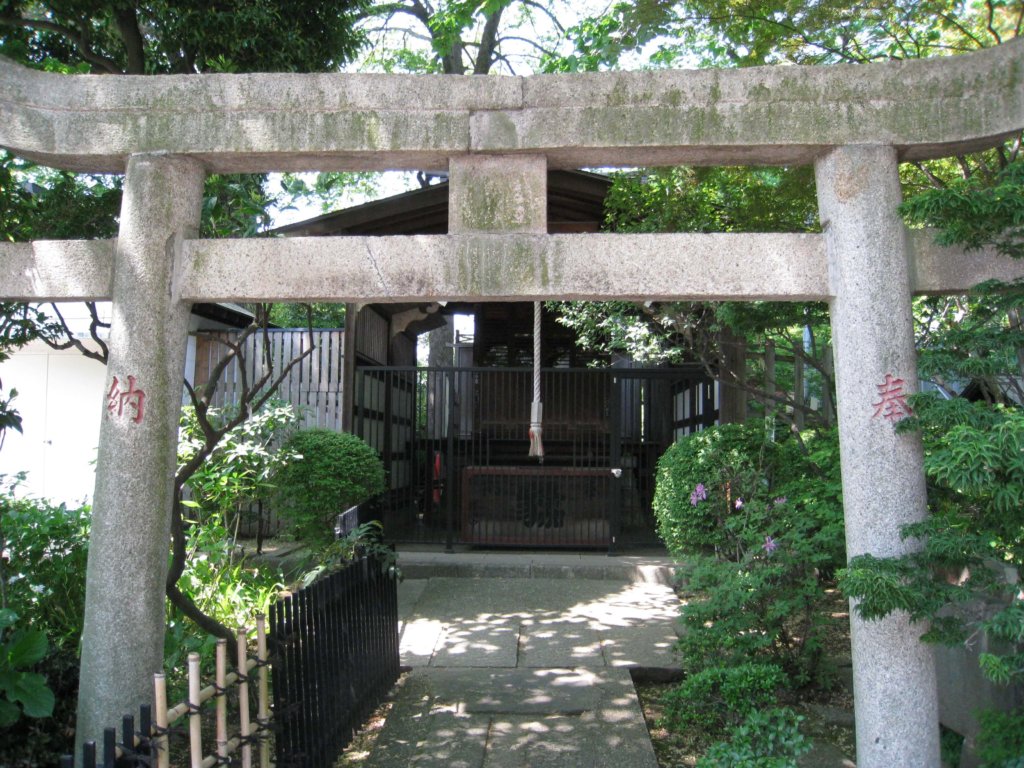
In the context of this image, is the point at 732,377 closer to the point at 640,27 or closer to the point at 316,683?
the point at 640,27

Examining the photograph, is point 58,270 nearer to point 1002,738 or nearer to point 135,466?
point 135,466

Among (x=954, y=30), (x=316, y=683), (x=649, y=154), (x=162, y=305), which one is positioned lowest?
(x=316, y=683)

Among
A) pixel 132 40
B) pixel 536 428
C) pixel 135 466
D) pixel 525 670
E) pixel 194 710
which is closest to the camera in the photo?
pixel 194 710

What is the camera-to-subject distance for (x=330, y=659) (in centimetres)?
452

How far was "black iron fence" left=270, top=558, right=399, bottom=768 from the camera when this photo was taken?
3891mm

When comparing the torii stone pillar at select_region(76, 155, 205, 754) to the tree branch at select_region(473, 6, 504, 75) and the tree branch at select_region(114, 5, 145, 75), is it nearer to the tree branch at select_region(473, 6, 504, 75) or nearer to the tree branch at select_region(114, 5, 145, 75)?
the tree branch at select_region(114, 5, 145, 75)

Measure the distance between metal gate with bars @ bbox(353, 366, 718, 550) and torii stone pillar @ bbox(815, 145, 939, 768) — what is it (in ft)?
19.1

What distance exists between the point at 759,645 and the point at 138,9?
822 cm

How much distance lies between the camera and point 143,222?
13.1 ft

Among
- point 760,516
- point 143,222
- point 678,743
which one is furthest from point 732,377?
point 143,222

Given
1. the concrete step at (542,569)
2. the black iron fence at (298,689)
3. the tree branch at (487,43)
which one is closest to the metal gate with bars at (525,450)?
the concrete step at (542,569)

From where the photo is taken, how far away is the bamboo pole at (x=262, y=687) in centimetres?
377

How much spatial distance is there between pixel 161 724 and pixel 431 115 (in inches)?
119

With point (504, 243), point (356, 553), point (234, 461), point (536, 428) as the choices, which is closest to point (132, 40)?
point (234, 461)
